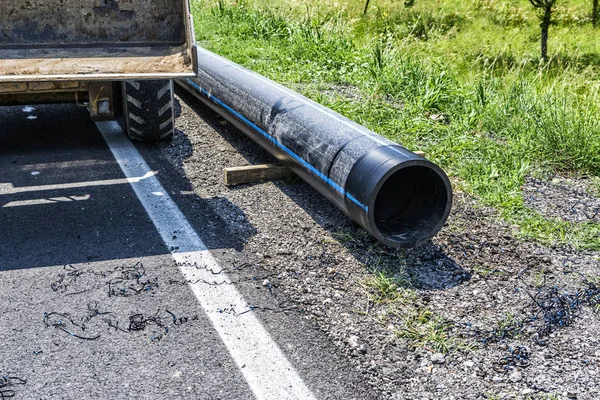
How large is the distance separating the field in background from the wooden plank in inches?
57.3

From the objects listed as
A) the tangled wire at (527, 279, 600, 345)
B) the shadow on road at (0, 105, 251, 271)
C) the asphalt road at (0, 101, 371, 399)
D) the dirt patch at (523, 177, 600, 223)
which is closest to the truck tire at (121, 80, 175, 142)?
the shadow on road at (0, 105, 251, 271)

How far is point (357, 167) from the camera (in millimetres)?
4512

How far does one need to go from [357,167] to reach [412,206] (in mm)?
640

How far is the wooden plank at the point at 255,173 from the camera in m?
5.75

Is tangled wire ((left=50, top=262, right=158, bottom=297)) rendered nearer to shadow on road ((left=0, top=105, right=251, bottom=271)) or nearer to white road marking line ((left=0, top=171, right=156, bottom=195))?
shadow on road ((left=0, top=105, right=251, bottom=271))

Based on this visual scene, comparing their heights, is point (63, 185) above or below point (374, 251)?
above

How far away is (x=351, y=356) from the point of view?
3.50 metres

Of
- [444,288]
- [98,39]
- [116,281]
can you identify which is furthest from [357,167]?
[98,39]

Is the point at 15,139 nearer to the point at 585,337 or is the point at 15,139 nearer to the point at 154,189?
the point at 154,189

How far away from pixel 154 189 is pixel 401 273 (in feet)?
8.09

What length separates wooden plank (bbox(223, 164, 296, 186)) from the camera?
575 centimetres

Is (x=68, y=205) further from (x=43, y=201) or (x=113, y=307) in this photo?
(x=113, y=307)

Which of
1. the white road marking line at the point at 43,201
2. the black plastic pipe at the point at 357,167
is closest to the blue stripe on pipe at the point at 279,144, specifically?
the black plastic pipe at the point at 357,167

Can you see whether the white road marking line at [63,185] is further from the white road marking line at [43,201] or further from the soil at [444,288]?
the soil at [444,288]
